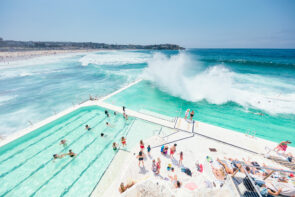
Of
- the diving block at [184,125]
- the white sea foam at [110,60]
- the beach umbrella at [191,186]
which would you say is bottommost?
the beach umbrella at [191,186]

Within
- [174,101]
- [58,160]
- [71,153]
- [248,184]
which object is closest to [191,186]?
[248,184]

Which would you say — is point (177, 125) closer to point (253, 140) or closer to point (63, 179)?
point (253, 140)

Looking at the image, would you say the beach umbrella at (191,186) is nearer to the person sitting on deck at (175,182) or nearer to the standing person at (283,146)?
the person sitting on deck at (175,182)

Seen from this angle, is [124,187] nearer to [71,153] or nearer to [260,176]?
[71,153]

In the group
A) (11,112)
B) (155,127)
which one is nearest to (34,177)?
(155,127)

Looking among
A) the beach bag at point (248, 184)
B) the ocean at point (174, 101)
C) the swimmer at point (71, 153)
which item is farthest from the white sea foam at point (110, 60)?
the beach bag at point (248, 184)

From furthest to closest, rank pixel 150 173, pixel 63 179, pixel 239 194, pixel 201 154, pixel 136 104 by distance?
pixel 136 104, pixel 201 154, pixel 63 179, pixel 150 173, pixel 239 194
